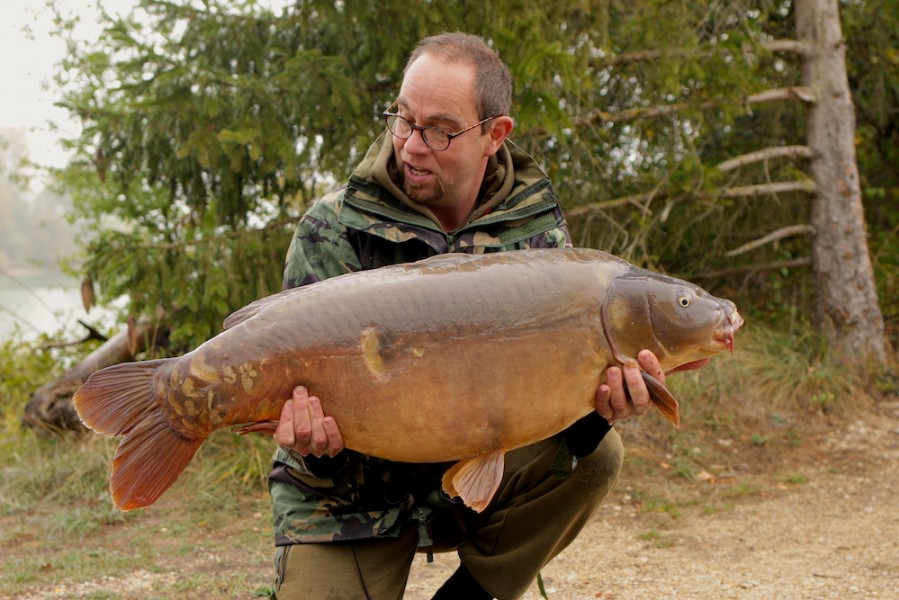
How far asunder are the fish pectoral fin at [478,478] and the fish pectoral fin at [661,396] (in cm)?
42

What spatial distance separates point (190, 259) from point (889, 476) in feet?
14.8

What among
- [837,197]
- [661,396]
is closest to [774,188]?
[837,197]

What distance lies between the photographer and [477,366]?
2320 mm

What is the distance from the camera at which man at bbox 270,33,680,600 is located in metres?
2.82

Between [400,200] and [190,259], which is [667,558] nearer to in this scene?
[400,200]

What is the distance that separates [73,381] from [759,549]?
454 centimetres

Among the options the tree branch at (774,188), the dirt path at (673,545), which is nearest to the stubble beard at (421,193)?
the dirt path at (673,545)

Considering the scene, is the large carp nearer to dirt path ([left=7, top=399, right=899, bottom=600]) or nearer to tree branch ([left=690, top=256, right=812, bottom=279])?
dirt path ([left=7, top=399, right=899, bottom=600])

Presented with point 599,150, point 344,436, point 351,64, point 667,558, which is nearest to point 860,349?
point 599,150

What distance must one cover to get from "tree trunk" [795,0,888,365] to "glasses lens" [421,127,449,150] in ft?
17.7

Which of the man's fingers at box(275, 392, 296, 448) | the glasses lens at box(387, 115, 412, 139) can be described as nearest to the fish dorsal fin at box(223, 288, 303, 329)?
the man's fingers at box(275, 392, 296, 448)

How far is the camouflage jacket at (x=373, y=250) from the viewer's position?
111 inches

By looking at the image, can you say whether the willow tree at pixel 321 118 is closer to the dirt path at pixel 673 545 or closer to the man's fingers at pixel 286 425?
the dirt path at pixel 673 545

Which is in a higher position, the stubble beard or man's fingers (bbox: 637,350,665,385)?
the stubble beard
